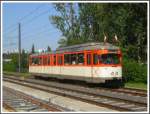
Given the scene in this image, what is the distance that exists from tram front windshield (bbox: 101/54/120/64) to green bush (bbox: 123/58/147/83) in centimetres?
253

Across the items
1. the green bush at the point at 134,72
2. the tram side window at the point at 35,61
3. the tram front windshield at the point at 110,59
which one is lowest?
the green bush at the point at 134,72

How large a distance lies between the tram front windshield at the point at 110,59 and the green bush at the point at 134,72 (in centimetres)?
253

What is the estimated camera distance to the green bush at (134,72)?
2858 cm

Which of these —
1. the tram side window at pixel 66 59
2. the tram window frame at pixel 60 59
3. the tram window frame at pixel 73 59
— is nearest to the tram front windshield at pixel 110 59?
the tram window frame at pixel 73 59

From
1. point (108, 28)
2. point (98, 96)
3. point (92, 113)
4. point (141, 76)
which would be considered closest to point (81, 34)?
point (108, 28)

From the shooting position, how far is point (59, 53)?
1268 inches

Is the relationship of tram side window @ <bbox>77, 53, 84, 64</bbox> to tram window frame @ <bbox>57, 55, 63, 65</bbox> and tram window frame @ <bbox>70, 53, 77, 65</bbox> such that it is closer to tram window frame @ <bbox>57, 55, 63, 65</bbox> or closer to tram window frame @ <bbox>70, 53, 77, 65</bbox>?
tram window frame @ <bbox>70, 53, 77, 65</bbox>

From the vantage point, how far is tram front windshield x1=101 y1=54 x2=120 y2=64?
26141mm

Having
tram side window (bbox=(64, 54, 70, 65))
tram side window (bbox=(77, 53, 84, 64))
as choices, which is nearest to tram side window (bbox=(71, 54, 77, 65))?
tram side window (bbox=(77, 53, 84, 64))

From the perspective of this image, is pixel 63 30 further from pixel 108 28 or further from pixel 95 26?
pixel 108 28

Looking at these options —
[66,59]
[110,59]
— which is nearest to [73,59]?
[66,59]

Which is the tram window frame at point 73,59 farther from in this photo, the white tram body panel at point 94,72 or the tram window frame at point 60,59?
the tram window frame at point 60,59

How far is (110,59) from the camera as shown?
86.6ft

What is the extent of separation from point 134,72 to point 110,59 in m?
3.37
